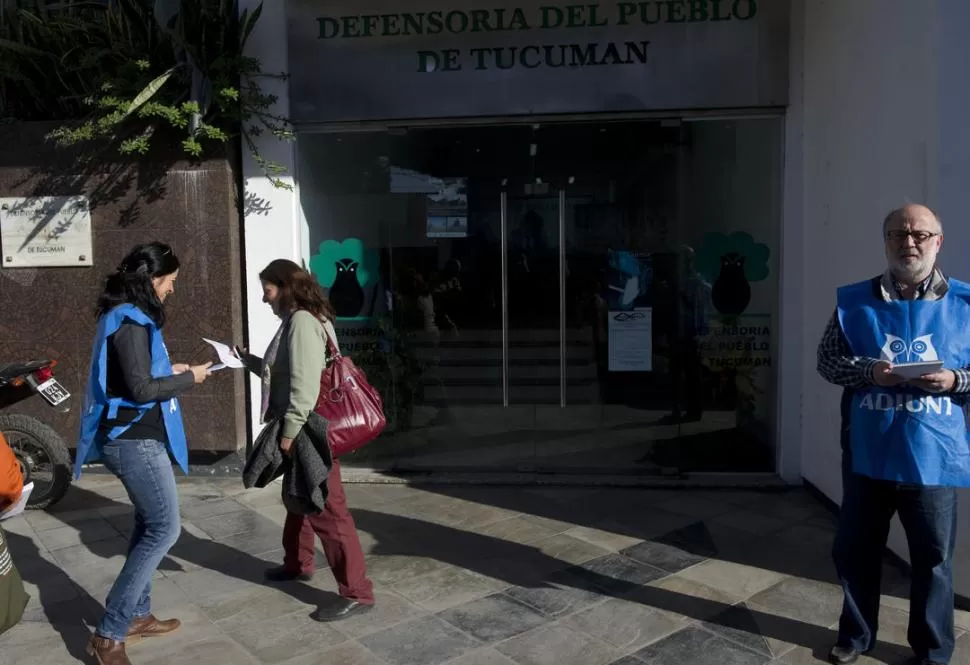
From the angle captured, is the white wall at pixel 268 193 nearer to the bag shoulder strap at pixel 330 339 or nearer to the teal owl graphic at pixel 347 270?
the teal owl graphic at pixel 347 270

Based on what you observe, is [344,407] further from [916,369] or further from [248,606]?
[916,369]

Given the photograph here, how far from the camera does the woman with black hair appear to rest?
140 inches

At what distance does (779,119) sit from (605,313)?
188 centimetres

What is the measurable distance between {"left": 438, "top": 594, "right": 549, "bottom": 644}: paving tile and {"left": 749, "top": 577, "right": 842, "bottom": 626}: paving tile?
44.7 inches

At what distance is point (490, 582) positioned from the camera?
455 centimetres

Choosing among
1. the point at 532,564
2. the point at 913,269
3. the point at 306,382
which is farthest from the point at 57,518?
the point at 913,269

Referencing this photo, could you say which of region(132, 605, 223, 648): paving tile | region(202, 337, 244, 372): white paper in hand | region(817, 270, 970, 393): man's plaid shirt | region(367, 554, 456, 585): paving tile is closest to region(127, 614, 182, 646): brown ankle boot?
region(132, 605, 223, 648): paving tile

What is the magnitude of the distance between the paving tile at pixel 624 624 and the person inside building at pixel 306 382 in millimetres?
1058

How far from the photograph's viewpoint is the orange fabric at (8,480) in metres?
2.72

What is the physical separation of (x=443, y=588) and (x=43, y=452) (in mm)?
3239

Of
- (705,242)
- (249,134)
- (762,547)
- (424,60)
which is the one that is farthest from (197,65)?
(762,547)

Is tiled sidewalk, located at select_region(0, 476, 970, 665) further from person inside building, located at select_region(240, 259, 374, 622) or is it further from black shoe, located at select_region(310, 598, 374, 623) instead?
person inside building, located at select_region(240, 259, 374, 622)

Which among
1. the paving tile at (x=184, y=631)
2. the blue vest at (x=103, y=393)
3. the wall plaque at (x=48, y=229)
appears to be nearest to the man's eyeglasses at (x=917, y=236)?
the blue vest at (x=103, y=393)

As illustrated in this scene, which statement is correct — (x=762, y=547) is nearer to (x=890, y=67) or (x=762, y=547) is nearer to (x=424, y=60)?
(x=890, y=67)
